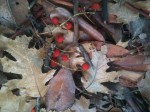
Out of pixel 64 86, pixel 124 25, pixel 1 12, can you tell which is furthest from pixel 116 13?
pixel 1 12

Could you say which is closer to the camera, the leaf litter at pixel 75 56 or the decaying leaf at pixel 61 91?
the leaf litter at pixel 75 56

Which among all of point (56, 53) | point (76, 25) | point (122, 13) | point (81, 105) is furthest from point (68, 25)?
point (81, 105)

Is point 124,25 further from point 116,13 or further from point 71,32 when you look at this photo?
point 71,32

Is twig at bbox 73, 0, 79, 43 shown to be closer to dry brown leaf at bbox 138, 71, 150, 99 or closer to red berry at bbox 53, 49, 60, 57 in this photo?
red berry at bbox 53, 49, 60, 57

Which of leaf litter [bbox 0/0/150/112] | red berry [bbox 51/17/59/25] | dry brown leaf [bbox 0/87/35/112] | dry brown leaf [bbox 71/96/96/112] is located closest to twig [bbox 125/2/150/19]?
leaf litter [bbox 0/0/150/112]

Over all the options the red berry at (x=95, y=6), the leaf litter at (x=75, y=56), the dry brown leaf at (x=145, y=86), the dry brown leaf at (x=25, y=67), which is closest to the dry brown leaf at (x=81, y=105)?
the leaf litter at (x=75, y=56)

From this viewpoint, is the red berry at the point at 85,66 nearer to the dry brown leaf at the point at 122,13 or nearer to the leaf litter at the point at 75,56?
the leaf litter at the point at 75,56

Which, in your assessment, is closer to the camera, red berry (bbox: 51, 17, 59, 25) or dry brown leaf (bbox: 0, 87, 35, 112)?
red berry (bbox: 51, 17, 59, 25)
